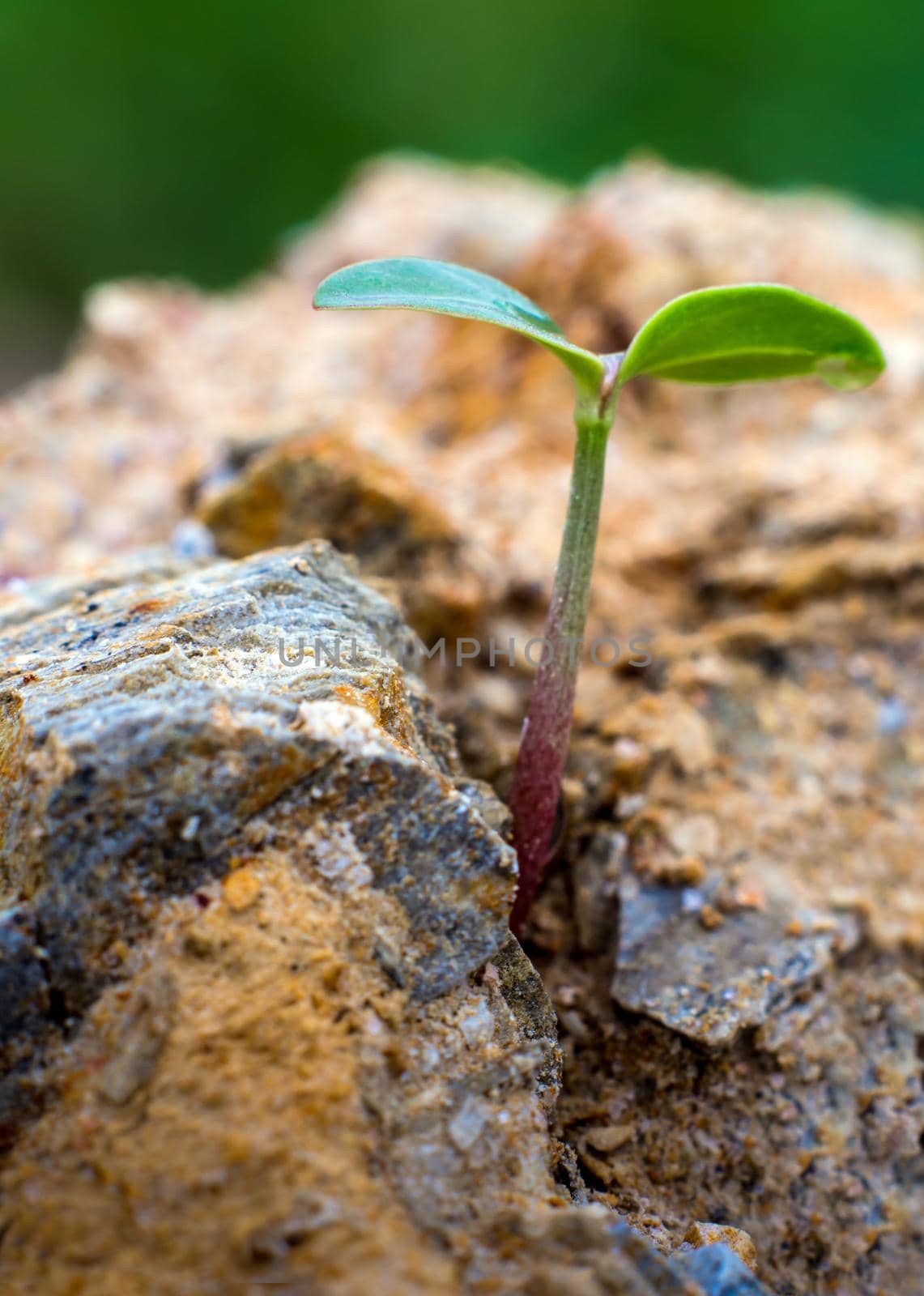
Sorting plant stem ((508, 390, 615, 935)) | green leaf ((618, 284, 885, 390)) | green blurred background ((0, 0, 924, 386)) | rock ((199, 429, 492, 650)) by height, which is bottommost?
plant stem ((508, 390, 615, 935))

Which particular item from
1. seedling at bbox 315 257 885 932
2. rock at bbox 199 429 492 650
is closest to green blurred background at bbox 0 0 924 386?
rock at bbox 199 429 492 650

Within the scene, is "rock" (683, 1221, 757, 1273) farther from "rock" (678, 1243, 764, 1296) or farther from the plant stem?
the plant stem

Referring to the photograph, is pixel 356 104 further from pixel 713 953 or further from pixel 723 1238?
pixel 723 1238

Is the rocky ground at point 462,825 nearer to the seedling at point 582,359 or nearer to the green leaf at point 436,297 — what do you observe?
the seedling at point 582,359

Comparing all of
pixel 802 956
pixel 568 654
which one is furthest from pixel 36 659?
pixel 802 956

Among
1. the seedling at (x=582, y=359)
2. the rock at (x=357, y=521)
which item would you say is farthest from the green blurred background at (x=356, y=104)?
the seedling at (x=582, y=359)

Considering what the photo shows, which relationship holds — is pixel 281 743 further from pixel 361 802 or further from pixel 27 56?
pixel 27 56
